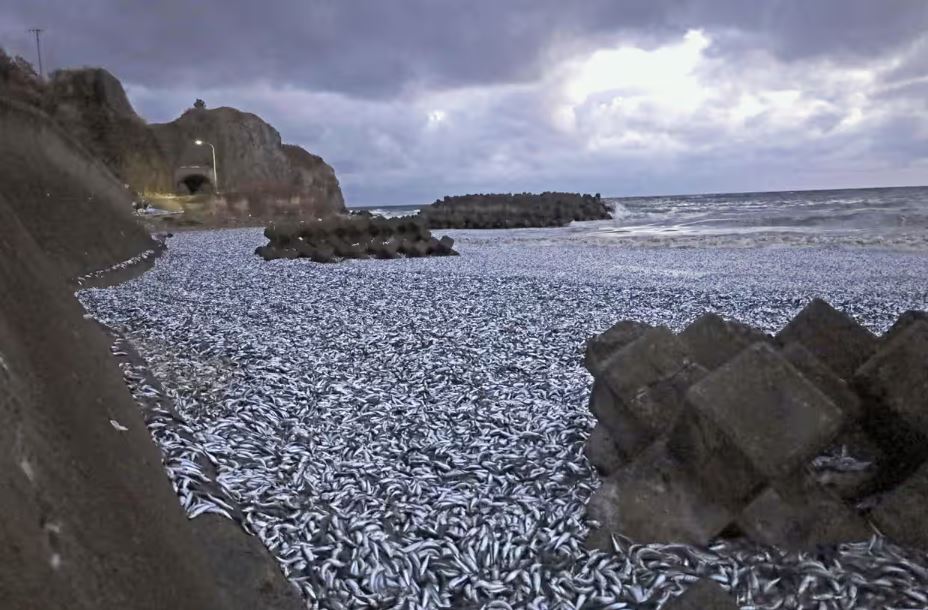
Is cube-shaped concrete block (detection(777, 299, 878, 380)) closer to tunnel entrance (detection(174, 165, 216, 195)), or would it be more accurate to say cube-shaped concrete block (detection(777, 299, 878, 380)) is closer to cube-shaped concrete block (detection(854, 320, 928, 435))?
cube-shaped concrete block (detection(854, 320, 928, 435))

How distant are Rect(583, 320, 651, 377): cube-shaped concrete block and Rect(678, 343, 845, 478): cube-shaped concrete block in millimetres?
1021

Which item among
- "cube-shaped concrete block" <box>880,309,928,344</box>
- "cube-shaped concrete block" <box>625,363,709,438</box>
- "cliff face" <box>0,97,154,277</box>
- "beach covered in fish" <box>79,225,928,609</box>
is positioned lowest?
"beach covered in fish" <box>79,225,928,609</box>

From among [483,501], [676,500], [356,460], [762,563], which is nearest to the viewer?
[762,563]

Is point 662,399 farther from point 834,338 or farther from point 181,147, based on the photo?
point 181,147

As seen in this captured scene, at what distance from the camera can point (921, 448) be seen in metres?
2.67

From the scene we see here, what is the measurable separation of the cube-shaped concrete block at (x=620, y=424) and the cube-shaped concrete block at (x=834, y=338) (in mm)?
903

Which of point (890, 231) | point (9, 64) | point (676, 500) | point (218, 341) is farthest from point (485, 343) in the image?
point (9, 64)

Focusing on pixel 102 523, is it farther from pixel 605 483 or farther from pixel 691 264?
pixel 691 264

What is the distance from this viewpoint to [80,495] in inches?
67.9

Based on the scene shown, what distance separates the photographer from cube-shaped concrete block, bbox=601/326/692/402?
10.3ft

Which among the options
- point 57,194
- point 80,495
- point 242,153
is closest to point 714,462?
point 80,495

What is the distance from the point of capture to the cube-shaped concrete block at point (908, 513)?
2.56 metres

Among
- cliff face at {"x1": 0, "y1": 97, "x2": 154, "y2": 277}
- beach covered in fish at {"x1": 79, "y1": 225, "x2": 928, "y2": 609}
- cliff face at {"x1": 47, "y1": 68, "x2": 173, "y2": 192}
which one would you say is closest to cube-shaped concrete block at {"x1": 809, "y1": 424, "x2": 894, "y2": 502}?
beach covered in fish at {"x1": 79, "y1": 225, "x2": 928, "y2": 609}

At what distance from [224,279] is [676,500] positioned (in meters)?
10.00
